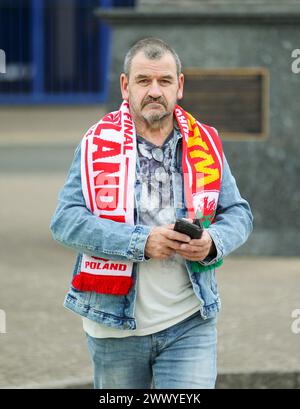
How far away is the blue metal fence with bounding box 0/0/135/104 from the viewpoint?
2419 cm

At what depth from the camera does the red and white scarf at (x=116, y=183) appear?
13.1 feet

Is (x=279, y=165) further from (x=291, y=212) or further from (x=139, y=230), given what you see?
(x=139, y=230)

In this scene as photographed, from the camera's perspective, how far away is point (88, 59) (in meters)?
24.3

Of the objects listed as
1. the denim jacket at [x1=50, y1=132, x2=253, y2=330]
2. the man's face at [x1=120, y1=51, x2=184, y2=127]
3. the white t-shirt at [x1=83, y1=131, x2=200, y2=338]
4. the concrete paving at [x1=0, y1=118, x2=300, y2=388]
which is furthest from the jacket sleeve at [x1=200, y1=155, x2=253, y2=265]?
the concrete paving at [x1=0, y1=118, x2=300, y2=388]

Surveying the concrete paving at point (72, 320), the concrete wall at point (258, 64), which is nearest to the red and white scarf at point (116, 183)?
the concrete paving at point (72, 320)

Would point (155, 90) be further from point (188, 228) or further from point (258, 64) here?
point (258, 64)

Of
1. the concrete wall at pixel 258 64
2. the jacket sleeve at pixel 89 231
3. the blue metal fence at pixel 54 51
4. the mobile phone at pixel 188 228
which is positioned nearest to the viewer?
the mobile phone at pixel 188 228

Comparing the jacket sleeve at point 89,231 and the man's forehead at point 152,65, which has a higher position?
the man's forehead at point 152,65

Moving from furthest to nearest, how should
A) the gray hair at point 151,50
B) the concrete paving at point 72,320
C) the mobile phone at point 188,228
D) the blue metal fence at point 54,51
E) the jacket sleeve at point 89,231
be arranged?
the blue metal fence at point 54,51 → the concrete paving at point 72,320 → the gray hair at point 151,50 → the jacket sleeve at point 89,231 → the mobile phone at point 188,228

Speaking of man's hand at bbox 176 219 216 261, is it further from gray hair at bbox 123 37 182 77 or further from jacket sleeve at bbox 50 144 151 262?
gray hair at bbox 123 37 182 77

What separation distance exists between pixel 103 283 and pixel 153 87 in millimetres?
687

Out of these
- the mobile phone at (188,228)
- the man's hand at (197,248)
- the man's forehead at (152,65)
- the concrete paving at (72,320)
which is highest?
the man's forehead at (152,65)

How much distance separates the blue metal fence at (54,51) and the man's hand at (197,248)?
20.4 m

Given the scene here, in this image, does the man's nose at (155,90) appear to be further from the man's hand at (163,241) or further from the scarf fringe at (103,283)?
the scarf fringe at (103,283)
